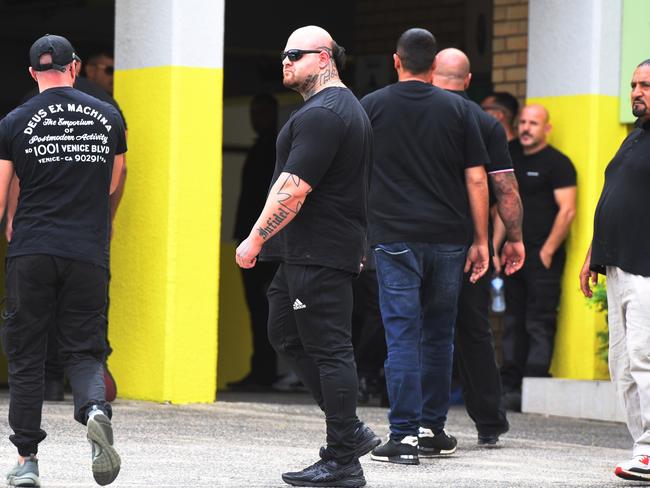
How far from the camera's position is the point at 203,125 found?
10031mm

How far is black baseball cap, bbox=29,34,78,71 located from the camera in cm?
648

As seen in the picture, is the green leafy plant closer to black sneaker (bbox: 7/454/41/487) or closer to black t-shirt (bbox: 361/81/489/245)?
black t-shirt (bbox: 361/81/489/245)

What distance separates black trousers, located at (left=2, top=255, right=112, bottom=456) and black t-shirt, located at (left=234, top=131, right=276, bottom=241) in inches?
272

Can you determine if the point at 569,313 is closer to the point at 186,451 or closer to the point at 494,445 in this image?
the point at 494,445

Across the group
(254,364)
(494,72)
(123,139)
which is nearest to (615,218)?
(123,139)

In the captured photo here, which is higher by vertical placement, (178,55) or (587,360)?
(178,55)

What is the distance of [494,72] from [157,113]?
3419 mm

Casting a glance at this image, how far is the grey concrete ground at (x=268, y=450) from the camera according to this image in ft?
22.6

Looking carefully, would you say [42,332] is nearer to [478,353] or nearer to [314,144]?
[314,144]

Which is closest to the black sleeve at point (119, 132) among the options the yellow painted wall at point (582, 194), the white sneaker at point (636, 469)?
the white sneaker at point (636, 469)

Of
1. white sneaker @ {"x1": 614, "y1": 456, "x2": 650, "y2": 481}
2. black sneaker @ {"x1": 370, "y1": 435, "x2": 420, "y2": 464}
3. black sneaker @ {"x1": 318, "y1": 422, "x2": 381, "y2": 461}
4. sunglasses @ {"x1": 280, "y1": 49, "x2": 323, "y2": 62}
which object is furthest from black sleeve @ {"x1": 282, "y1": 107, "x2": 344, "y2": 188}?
white sneaker @ {"x1": 614, "y1": 456, "x2": 650, "y2": 481}

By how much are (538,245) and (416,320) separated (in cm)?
367

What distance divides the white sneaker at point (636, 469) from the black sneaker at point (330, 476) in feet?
4.07

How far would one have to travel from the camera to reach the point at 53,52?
6488mm
